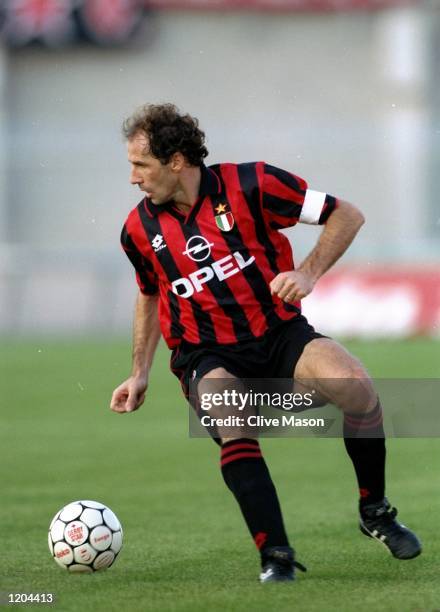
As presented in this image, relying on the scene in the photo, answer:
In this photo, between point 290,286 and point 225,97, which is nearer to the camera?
point 290,286

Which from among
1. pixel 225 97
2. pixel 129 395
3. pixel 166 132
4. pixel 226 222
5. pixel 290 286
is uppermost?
pixel 225 97

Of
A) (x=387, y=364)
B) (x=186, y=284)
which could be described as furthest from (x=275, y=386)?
(x=387, y=364)

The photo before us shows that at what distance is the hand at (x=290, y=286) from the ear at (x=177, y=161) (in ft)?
2.32

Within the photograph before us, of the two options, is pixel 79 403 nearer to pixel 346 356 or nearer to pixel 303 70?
pixel 346 356

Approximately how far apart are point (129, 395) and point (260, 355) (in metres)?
0.60

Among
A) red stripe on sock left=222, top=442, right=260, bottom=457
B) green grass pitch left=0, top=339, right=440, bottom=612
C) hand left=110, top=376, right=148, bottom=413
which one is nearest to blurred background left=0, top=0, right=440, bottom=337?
green grass pitch left=0, top=339, right=440, bottom=612

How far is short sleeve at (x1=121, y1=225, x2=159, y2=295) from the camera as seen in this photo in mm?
6113

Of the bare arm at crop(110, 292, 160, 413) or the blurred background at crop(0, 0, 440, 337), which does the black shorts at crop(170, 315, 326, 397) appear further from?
the blurred background at crop(0, 0, 440, 337)

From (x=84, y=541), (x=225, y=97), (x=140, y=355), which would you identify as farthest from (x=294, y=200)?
(x=225, y=97)

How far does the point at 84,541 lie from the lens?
589 centimetres

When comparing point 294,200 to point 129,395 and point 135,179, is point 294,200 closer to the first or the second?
point 135,179

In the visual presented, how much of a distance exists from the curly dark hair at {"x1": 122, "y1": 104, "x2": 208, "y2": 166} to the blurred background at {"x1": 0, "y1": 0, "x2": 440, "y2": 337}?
18716 mm

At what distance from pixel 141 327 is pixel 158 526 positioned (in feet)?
4.89

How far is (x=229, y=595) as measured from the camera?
522cm
